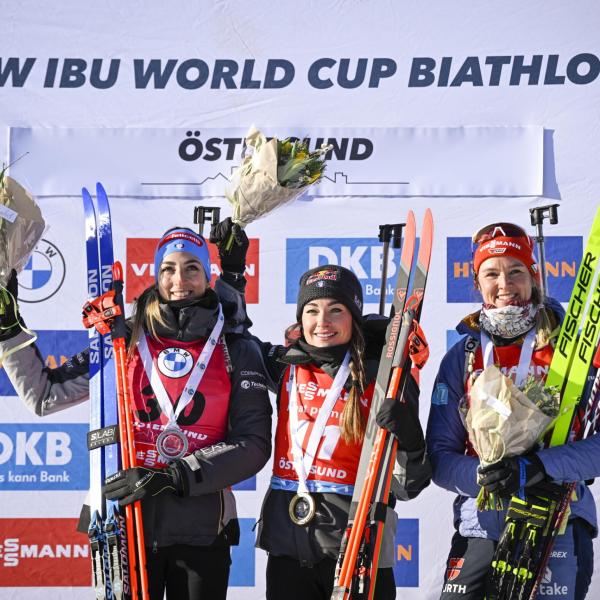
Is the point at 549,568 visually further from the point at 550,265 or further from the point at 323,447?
the point at 550,265

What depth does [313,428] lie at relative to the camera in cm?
302

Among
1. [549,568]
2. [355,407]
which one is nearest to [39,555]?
[355,407]

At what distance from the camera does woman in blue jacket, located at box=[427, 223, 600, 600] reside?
9.37 feet

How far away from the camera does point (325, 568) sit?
2975 mm

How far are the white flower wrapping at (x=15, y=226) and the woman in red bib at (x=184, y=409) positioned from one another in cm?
30

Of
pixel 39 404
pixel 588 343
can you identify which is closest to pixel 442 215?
pixel 588 343

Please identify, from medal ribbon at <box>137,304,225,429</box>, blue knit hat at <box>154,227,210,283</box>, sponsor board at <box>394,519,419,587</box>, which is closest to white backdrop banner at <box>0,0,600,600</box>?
sponsor board at <box>394,519,419,587</box>

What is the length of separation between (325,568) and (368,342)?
2.59 ft

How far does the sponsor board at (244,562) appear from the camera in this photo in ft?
14.9

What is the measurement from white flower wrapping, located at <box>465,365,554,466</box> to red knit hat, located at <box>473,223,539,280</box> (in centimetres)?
50

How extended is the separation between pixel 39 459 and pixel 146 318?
1.68 m

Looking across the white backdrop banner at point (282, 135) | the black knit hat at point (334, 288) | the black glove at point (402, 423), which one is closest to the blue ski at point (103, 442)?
the black knit hat at point (334, 288)

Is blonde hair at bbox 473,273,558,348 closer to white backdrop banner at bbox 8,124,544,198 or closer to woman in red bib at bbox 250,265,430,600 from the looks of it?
woman in red bib at bbox 250,265,430,600

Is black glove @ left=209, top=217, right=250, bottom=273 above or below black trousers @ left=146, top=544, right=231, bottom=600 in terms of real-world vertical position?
above
